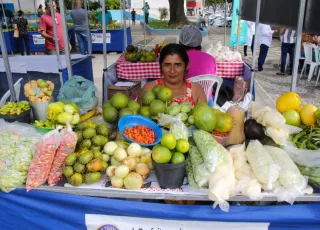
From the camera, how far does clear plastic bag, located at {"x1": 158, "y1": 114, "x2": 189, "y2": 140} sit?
5.61 ft

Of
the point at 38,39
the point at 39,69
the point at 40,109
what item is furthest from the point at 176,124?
the point at 38,39

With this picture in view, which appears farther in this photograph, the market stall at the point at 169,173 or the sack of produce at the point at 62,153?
the sack of produce at the point at 62,153

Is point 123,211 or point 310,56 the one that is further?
point 310,56

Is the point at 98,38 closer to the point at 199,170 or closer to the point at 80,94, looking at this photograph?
the point at 80,94

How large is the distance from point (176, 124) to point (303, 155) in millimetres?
785

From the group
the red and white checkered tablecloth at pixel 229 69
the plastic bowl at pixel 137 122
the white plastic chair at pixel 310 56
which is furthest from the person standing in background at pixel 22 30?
the plastic bowl at pixel 137 122

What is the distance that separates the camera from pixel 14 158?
170 cm

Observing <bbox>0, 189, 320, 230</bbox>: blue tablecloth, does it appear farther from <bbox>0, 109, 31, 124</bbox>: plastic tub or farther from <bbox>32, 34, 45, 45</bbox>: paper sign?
<bbox>32, 34, 45, 45</bbox>: paper sign

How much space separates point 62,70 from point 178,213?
11.3ft

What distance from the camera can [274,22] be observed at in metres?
3.62

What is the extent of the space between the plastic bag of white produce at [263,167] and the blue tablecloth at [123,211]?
0.19 metres

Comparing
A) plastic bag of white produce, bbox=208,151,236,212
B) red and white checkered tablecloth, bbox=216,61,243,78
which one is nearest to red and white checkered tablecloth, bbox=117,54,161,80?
red and white checkered tablecloth, bbox=216,61,243,78

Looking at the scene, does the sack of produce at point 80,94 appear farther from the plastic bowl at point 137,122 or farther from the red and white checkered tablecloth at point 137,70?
the red and white checkered tablecloth at point 137,70

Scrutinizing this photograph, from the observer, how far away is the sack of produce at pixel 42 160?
5.27 feet
